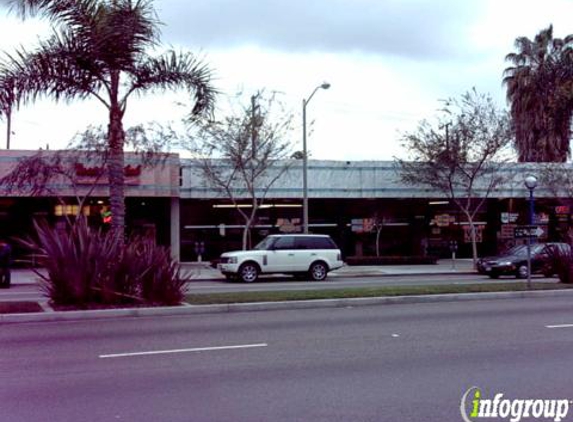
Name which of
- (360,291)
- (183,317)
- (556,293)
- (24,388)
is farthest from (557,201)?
(24,388)

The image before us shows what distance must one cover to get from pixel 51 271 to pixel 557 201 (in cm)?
3125

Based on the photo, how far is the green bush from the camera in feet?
45.3

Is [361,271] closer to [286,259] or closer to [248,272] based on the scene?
[286,259]

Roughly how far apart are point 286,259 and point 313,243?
130cm

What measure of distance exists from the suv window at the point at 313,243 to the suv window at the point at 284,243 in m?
0.19

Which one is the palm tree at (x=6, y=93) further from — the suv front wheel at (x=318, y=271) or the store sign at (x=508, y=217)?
the store sign at (x=508, y=217)

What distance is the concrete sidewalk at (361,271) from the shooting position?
26.9 meters

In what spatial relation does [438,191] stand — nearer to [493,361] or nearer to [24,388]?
[493,361]

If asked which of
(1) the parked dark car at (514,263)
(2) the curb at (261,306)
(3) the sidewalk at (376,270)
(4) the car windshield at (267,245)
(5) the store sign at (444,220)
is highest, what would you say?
(5) the store sign at (444,220)

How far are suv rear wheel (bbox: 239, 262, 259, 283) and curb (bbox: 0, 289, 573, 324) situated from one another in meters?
9.41

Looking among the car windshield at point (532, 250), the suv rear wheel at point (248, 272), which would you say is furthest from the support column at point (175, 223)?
the car windshield at point (532, 250)

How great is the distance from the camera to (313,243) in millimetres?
25469

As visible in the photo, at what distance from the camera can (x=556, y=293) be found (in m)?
17.4

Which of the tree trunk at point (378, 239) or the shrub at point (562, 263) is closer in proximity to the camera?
the shrub at point (562, 263)
